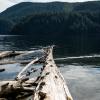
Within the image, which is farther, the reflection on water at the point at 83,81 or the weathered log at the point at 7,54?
the weathered log at the point at 7,54

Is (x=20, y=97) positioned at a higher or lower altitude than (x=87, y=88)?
higher

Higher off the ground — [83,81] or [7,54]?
[7,54]

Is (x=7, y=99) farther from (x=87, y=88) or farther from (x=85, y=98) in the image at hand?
(x=87, y=88)

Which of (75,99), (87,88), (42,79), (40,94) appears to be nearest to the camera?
(40,94)

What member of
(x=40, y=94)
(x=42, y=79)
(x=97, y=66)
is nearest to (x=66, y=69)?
(x=97, y=66)

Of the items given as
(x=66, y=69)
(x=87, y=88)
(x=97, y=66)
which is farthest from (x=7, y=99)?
(x=97, y=66)

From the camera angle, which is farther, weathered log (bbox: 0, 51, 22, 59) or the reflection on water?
weathered log (bbox: 0, 51, 22, 59)

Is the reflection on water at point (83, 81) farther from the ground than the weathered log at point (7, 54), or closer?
closer

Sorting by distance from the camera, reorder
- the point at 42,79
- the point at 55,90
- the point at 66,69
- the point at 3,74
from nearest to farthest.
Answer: the point at 55,90 → the point at 42,79 → the point at 3,74 → the point at 66,69

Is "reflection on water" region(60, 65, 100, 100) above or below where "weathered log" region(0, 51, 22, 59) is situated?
below

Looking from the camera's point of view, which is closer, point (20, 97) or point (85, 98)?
point (20, 97)

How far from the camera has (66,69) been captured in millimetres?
43688

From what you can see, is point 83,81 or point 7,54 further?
point 7,54

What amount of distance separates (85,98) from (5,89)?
11.8m
